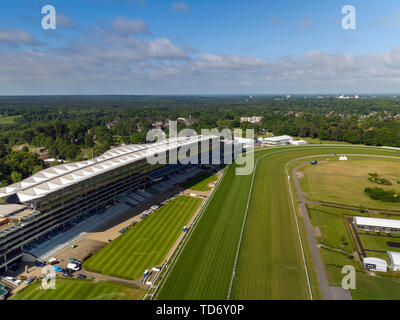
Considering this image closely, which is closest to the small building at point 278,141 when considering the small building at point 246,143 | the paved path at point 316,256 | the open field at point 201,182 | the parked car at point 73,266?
the small building at point 246,143

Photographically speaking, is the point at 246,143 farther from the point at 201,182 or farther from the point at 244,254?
the point at 244,254

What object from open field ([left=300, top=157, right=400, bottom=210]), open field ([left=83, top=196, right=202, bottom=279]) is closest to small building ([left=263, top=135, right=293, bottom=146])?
open field ([left=300, top=157, right=400, bottom=210])

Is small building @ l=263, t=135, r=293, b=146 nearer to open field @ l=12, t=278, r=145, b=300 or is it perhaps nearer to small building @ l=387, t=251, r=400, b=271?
small building @ l=387, t=251, r=400, b=271

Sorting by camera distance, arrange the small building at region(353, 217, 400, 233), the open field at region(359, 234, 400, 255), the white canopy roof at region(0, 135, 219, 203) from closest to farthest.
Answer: the white canopy roof at region(0, 135, 219, 203) < the open field at region(359, 234, 400, 255) < the small building at region(353, 217, 400, 233)

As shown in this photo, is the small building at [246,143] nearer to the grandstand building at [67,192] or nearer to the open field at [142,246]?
the grandstand building at [67,192]
